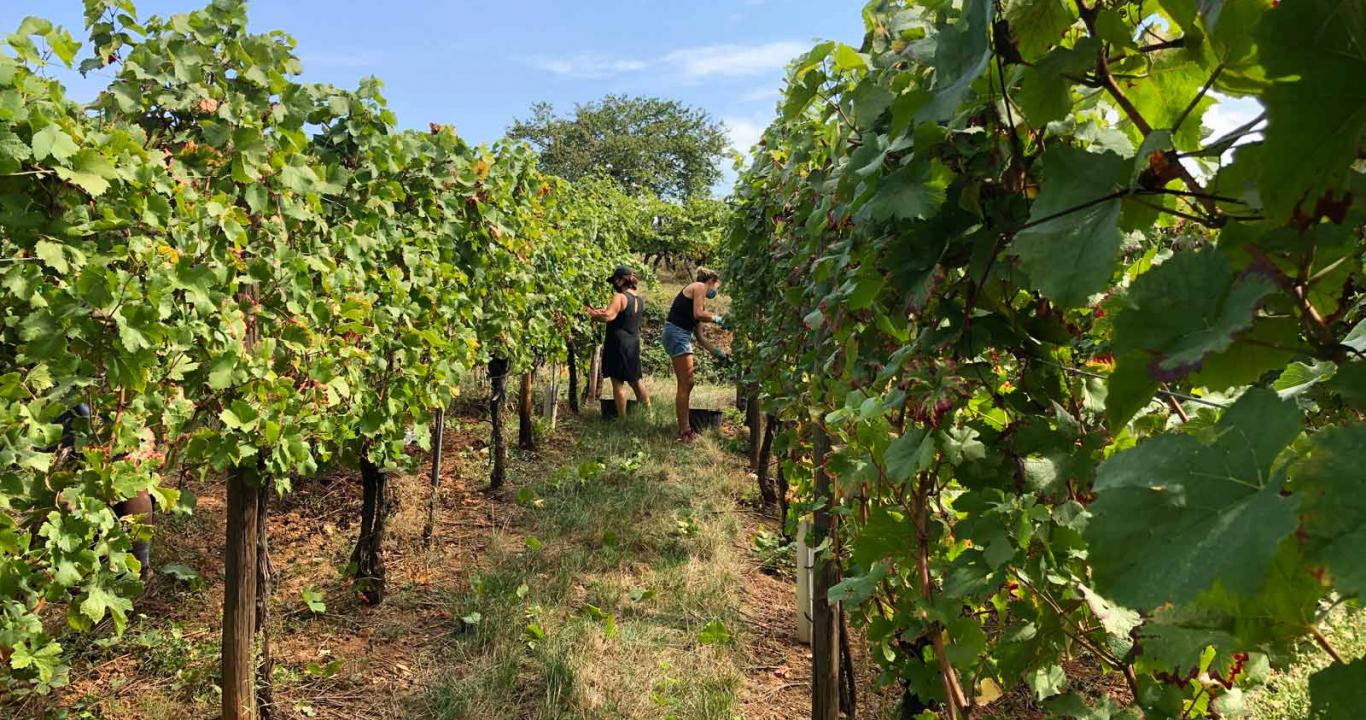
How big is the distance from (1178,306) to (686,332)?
24.4 ft

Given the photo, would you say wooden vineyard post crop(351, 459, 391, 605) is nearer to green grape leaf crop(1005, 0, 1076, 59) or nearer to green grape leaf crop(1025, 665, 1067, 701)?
green grape leaf crop(1025, 665, 1067, 701)

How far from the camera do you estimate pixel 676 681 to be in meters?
3.30

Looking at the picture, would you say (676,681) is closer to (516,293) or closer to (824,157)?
(824,157)

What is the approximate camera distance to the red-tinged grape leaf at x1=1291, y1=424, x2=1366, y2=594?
344 millimetres

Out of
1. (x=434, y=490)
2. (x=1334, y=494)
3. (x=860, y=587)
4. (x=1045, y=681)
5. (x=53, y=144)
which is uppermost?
(x=53, y=144)

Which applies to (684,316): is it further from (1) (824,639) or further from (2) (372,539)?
(1) (824,639)

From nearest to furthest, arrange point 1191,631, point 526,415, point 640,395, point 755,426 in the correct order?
point 1191,631, point 755,426, point 526,415, point 640,395

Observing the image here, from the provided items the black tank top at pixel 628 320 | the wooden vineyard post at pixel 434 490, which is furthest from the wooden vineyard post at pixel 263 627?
the black tank top at pixel 628 320

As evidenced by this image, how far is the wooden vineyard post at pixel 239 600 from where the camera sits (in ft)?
9.19

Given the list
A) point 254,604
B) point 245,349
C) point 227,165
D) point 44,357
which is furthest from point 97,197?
point 254,604

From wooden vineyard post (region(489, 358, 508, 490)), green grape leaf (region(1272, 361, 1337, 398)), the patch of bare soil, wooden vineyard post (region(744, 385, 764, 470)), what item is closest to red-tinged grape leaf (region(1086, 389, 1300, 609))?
green grape leaf (region(1272, 361, 1337, 398))

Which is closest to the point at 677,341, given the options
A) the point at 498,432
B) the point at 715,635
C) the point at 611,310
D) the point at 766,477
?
the point at 611,310

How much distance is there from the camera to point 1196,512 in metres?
0.39

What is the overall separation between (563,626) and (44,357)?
253 centimetres
